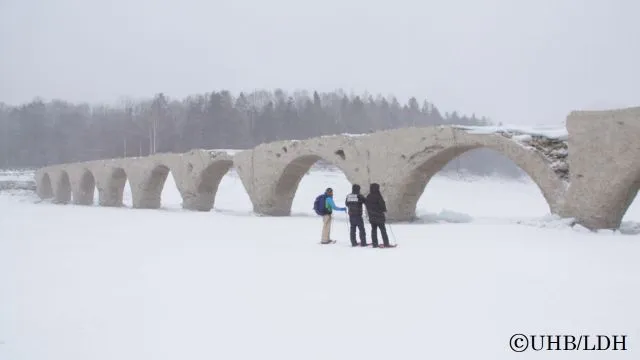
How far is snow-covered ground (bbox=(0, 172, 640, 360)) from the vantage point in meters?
3.10

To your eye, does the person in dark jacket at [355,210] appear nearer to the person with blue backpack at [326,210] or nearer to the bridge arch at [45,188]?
the person with blue backpack at [326,210]

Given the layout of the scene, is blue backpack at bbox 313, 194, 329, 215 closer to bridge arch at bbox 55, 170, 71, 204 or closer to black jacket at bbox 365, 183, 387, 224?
black jacket at bbox 365, 183, 387, 224

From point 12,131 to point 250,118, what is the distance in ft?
90.3

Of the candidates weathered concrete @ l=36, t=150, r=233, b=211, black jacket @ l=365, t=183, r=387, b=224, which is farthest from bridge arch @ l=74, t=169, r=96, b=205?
black jacket @ l=365, t=183, r=387, b=224

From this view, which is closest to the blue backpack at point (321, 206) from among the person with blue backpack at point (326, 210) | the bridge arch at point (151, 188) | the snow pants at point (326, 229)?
the person with blue backpack at point (326, 210)

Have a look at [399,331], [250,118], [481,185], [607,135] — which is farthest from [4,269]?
[250,118]

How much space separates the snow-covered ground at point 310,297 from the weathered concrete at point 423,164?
145 centimetres

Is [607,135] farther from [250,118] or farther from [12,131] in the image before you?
[12,131]

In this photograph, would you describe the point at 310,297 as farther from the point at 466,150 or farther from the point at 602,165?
the point at 466,150

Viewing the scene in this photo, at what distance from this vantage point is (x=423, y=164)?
11.8 m

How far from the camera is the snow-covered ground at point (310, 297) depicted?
10.2ft

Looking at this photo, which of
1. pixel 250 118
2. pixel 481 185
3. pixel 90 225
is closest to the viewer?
pixel 90 225

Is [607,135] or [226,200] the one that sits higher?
[607,135]

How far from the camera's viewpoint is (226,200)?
2764 centimetres
